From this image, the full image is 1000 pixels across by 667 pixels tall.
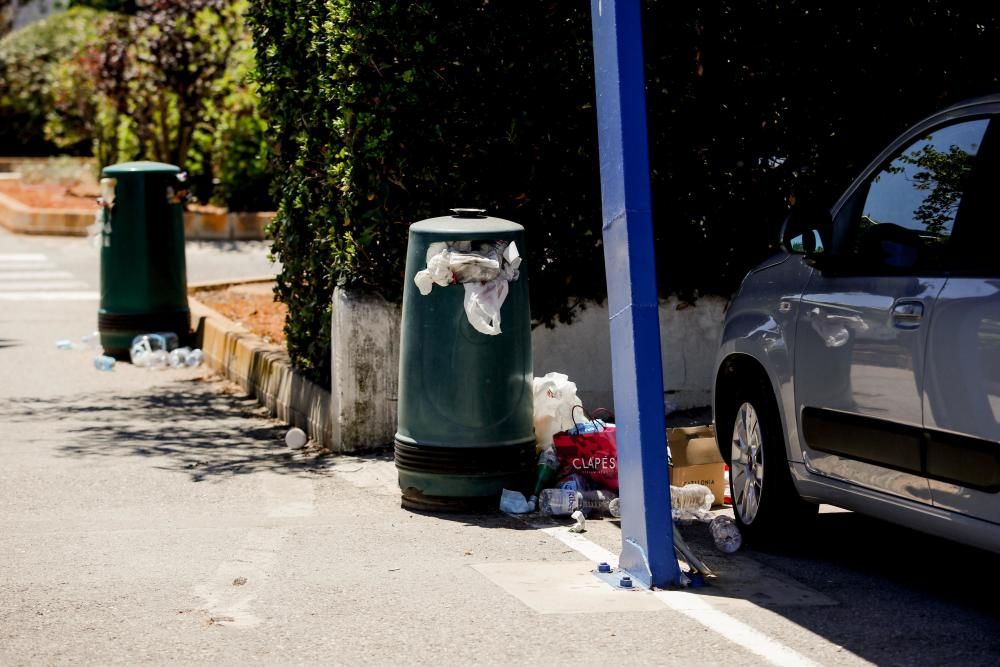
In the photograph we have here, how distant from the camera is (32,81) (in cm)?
2939

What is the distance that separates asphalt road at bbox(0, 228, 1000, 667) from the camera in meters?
5.04

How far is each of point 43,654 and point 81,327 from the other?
28.6 ft

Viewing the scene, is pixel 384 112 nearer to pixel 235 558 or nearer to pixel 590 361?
pixel 590 361

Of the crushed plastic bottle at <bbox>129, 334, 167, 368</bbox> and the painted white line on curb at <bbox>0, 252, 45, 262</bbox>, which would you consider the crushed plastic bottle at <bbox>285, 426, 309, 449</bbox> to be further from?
the painted white line on curb at <bbox>0, 252, 45, 262</bbox>

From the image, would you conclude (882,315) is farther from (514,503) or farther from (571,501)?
(514,503)

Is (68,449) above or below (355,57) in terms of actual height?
below

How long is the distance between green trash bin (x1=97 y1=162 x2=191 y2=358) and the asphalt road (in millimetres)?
3193

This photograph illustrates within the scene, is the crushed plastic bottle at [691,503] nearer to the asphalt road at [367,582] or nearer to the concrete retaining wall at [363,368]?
the asphalt road at [367,582]

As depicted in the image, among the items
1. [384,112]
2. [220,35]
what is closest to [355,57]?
[384,112]

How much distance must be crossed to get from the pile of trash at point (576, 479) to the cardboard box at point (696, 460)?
0.15 feet

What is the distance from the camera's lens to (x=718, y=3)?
8.82 m

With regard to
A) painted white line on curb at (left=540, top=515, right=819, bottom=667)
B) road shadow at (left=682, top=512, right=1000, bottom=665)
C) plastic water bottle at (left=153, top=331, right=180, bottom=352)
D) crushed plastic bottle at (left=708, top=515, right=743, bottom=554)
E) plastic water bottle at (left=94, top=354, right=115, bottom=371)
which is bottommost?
road shadow at (left=682, top=512, right=1000, bottom=665)

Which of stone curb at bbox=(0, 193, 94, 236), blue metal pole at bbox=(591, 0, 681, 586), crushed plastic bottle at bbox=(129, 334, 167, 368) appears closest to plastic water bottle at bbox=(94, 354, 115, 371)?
crushed plastic bottle at bbox=(129, 334, 167, 368)

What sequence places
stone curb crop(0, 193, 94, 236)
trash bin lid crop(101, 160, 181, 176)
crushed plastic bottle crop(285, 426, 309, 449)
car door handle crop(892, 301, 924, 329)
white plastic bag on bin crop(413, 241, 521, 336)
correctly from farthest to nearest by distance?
1. stone curb crop(0, 193, 94, 236)
2. trash bin lid crop(101, 160, 181, 176)
3. crushed plastic bottle crop(285, 426, 309, 449)
4. white plastic bag on bin crop(413, 241, 521, 336)
5. car door handle crop(892, 301, 924, 329)
